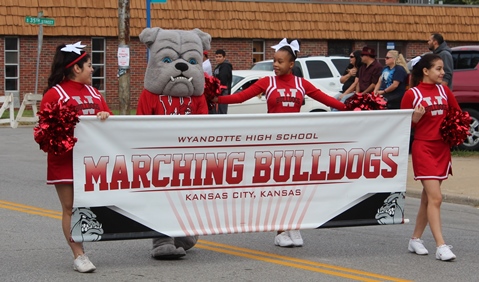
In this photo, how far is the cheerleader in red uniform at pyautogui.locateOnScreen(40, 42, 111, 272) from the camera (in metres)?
7.55

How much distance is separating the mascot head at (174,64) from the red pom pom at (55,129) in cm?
116

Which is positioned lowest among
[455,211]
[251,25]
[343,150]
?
[455,211]

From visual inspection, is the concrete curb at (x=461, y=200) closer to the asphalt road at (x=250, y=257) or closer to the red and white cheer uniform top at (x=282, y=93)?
the asphalt road at (x=250, y=257)

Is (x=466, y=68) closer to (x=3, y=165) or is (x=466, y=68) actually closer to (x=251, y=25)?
(x=3, y=165)

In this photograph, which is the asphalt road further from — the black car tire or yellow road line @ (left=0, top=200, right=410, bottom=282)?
the black car tire

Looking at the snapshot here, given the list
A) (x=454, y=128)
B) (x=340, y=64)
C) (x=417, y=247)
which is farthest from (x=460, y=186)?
(x=340, y=64)

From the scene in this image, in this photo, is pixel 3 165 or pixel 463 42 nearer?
pixel 3 165

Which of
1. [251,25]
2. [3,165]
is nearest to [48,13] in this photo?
[251,25]

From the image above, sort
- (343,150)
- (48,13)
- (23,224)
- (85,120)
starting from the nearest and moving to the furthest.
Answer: (85,120) → (343,150) → (23,224) → (48,13)

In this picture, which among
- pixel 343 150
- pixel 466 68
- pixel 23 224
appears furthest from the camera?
pixel 466 68

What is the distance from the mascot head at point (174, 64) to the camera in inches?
324

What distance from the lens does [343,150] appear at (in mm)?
8312

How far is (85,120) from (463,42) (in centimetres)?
2987

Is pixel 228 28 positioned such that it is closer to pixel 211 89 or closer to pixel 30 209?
pixel 30 209
